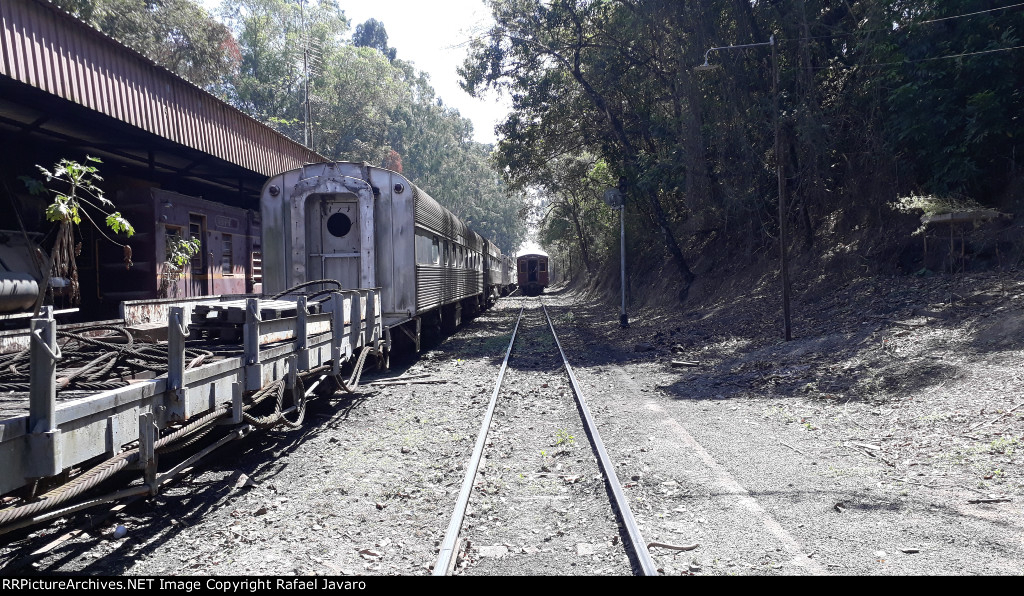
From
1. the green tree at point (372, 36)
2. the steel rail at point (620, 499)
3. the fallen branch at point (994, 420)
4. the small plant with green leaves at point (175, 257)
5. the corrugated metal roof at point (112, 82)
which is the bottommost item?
the steel rail at point (620, 499)

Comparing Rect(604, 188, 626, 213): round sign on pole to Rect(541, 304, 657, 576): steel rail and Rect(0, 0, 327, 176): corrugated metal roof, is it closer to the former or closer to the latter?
Rect(0, 0, 327, 176): corrugated metal roof

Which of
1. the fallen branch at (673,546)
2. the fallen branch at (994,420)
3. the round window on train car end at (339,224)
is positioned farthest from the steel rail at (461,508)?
the round window on train car end at (339,224)

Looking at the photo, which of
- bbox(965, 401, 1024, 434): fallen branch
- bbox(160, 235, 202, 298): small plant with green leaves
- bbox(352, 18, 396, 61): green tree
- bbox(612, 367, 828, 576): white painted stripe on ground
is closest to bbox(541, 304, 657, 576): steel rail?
bbox(612, 367, 828, 576): white painted stripe on ground

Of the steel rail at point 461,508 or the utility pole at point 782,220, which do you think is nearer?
the steel rail at point 461,508

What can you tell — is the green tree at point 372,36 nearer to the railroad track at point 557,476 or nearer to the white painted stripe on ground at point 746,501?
the railroad track at point 557,476

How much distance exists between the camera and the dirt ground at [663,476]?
3.91 metres

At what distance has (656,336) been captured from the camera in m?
16.1

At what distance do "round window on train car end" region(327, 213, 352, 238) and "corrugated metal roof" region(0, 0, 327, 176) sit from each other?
2.56 m

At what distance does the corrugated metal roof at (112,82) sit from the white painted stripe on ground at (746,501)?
27.5 feet

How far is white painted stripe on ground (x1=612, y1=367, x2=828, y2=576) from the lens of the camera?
374 centimetres

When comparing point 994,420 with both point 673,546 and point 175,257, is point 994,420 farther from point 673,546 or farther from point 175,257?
point 175,257

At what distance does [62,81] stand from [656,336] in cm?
1264

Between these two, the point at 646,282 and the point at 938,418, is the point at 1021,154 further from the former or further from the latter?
the point at 646,282
